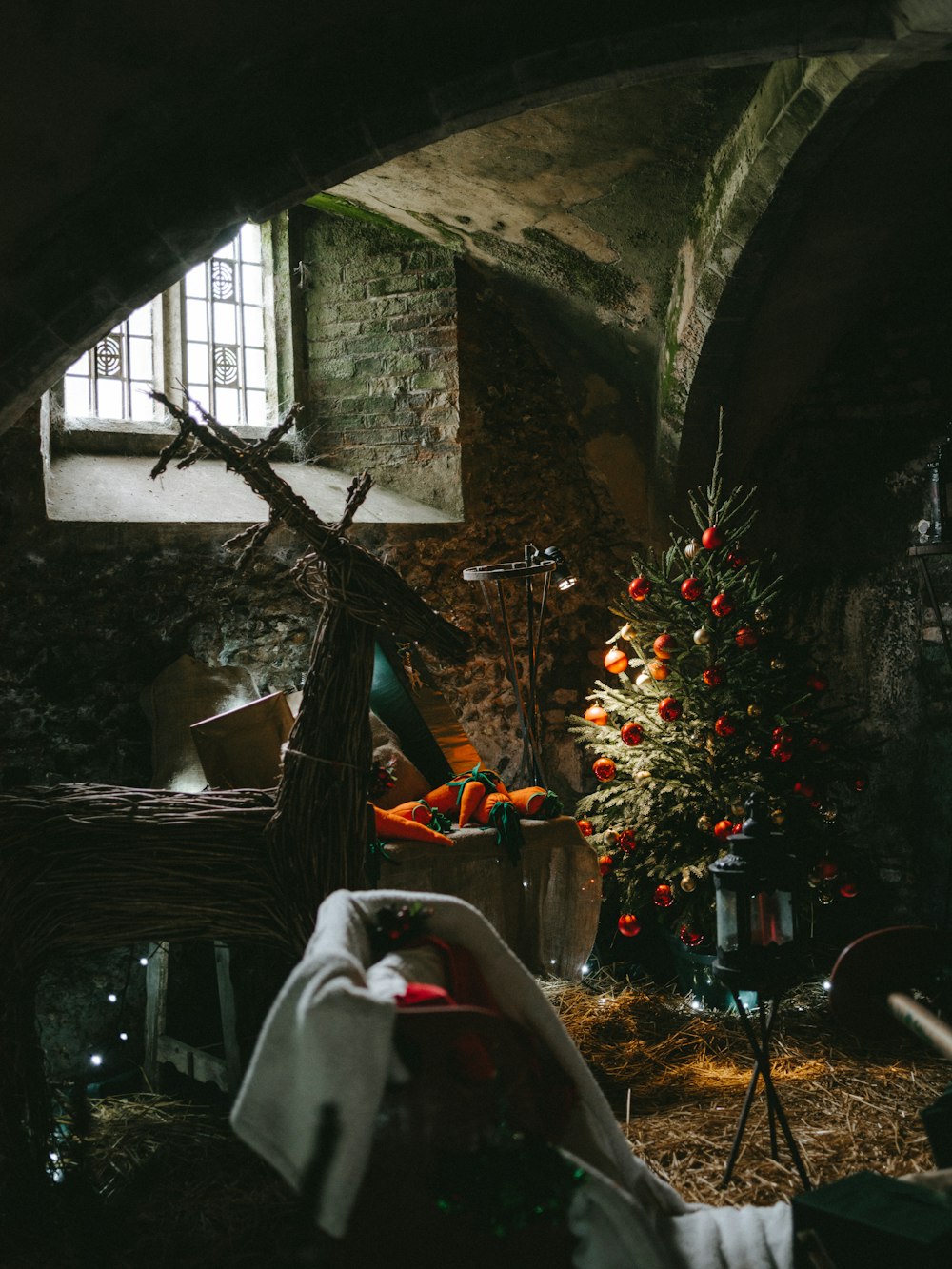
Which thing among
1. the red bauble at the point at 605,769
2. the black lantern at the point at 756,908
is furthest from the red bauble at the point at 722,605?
the black lantern at the point at 756,908

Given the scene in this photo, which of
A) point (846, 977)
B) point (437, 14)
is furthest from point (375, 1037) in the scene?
point (437, 14)

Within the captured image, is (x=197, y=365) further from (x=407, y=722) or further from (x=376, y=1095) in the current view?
(x=376, y=1095)

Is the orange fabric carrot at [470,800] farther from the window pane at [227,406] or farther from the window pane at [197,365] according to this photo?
the window pane at [197,365]

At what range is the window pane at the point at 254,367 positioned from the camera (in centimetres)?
518

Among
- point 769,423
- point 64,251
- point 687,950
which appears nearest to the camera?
point 64,251

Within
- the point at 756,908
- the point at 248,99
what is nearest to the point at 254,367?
the point at 248,99

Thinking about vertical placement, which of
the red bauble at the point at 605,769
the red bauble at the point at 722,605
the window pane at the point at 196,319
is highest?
the window pane at the point at 196,319

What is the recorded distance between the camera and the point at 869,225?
4352 mm

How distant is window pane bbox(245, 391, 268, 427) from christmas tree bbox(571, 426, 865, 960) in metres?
2.12

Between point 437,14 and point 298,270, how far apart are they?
91.6 inches

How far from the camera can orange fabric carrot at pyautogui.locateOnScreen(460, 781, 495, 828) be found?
3.82 meters

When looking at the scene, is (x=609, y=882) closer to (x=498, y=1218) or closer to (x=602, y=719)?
(x=602, y=719)

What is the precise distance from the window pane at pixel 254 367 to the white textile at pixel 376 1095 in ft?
12.3

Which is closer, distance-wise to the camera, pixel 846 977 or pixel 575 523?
pixel 846 977
